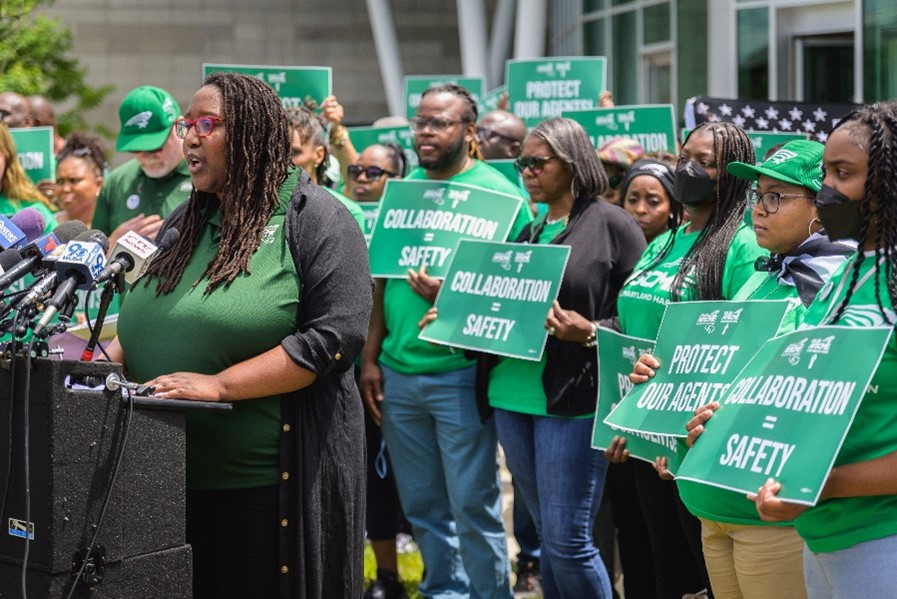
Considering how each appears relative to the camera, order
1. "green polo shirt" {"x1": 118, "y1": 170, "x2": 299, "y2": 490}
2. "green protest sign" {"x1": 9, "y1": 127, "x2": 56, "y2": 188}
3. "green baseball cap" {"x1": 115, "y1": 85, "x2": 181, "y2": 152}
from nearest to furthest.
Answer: "green polo shirt" {"x1": 118, "y1": 170, "x2": 299, "y2": 490} → "green baseball cap" {"x1": 115, "y1": 85, "x2": 181, "y2": 152} → "green protest sign" {"x1": 9, "y1": 127, "x2": 56, "y2": 188}

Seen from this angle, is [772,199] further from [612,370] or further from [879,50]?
[879,50]

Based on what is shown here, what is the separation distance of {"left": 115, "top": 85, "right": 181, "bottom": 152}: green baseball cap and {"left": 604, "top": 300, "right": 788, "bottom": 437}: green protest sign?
115 inches

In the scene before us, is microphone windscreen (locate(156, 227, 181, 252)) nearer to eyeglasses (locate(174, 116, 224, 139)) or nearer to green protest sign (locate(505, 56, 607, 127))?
eyeglasses (locate(174, 116, 224, 139))

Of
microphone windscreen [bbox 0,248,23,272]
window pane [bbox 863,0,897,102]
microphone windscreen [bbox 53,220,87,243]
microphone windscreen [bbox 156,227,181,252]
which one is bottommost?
microphone windscreen [bbox 0,248,23,272]

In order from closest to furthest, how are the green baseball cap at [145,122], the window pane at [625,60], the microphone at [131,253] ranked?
the microphone at [131,253], the green baseball cap at [145,122], the window pane at [625,60]

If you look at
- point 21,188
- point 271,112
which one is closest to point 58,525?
point 271,112

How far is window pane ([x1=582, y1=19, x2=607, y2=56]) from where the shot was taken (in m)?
19.8

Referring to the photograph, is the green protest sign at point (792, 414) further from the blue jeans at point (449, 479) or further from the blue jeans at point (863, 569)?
the blue jeans at point (449, 479)

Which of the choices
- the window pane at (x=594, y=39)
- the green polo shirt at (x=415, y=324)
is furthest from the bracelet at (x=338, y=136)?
the window pane at (x=594, y=39)

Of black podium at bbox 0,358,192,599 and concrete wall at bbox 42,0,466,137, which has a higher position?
concrete wall at bbox 42,0,466,137

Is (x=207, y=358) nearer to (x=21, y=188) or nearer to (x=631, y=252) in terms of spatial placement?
(x=631, y=252)

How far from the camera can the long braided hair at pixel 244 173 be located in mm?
4191

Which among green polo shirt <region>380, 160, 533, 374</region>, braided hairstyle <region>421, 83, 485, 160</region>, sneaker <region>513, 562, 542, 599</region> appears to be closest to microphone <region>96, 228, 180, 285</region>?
green polo shirt <region>380, 160, 533, 374</region>

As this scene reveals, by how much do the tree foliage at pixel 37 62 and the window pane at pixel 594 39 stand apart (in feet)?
23.3
